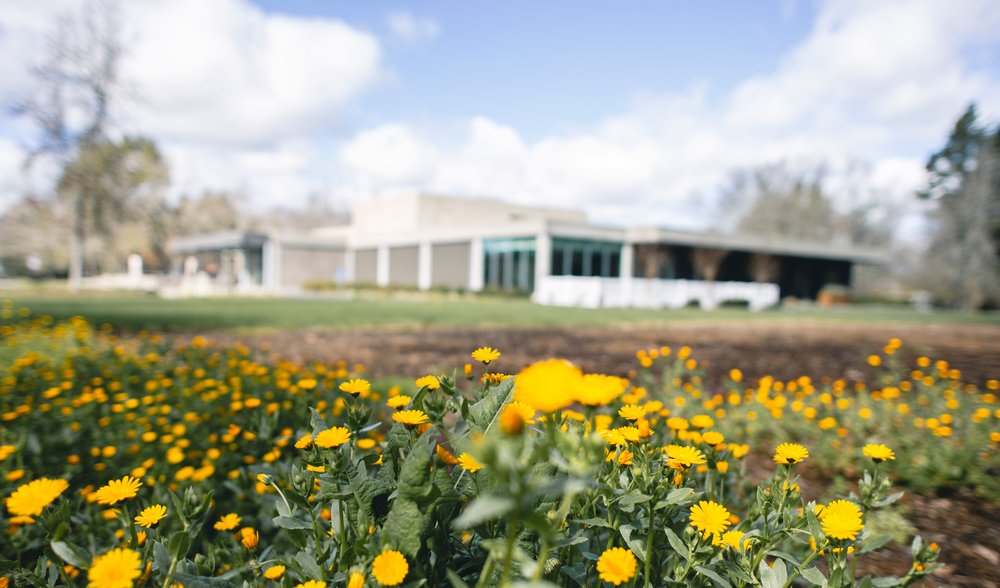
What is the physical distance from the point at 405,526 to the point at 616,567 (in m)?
0.39

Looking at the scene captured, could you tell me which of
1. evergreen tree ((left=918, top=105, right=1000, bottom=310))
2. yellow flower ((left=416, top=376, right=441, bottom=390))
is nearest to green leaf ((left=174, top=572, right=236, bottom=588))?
yellow flower ((left=416, top=376, right=441, bottom=390))

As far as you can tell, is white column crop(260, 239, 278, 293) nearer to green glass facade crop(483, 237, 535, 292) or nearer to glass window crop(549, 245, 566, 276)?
green glass facade crop(483, 237, 535, 292)

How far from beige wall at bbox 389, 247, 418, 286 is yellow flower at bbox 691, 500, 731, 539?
1241 inches

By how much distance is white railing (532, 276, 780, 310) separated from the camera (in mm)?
23750

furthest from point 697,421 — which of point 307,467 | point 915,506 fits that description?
point 915,506

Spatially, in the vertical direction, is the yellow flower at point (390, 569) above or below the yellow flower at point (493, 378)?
below

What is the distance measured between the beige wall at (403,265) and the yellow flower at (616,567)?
3166cm

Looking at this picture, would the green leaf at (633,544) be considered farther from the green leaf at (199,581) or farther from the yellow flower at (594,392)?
the green leaf at (199,581)

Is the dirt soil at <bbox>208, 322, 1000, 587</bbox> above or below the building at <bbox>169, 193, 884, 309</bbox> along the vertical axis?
below

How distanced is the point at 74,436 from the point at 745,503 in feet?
10.4

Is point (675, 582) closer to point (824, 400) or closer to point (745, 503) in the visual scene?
point (745, 503)

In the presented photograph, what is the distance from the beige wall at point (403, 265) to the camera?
32.5 m

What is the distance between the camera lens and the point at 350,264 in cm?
3781

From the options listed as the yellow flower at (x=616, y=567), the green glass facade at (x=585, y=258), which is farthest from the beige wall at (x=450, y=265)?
the yellow flower at (x=616, y=567)
